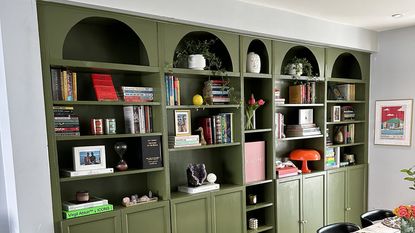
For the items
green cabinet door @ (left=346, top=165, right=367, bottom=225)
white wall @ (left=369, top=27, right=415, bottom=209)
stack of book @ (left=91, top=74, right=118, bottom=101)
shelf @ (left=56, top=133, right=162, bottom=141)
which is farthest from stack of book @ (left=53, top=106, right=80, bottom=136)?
white wall @ (left=369, top=27, right=415, bottom=209)

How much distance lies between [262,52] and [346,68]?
6.07ft

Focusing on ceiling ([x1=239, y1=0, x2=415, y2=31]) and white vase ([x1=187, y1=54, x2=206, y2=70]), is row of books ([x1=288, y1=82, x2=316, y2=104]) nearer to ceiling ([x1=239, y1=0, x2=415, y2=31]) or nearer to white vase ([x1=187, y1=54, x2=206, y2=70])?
ceiling ([x1=239, y1=0, x2=415, y2=31])

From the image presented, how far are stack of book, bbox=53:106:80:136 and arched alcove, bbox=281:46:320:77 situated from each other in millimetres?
2411

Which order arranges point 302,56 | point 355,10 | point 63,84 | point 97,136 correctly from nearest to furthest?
point 63,84, point 97,136, point 355,10, point 302,56

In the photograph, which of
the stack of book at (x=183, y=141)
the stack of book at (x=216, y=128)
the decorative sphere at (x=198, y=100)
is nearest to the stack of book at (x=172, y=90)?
the decorative sphere at (x=198, y=100)

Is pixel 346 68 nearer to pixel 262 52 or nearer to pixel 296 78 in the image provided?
pixel 296 78

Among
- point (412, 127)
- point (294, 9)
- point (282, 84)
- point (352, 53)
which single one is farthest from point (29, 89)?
point (412, 127)

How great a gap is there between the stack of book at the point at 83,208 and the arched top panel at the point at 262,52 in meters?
2.04

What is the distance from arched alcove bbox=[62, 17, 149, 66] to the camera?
236cm

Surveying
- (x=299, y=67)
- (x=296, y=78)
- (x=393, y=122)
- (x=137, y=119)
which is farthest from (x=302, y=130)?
(x=137, y=119)

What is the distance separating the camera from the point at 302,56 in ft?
12.6

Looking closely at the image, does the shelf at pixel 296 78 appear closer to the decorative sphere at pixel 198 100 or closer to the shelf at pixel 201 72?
the shelf at pixel 201 72

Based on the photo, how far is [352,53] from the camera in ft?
13.2

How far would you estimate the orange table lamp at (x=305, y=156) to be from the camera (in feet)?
11.8
